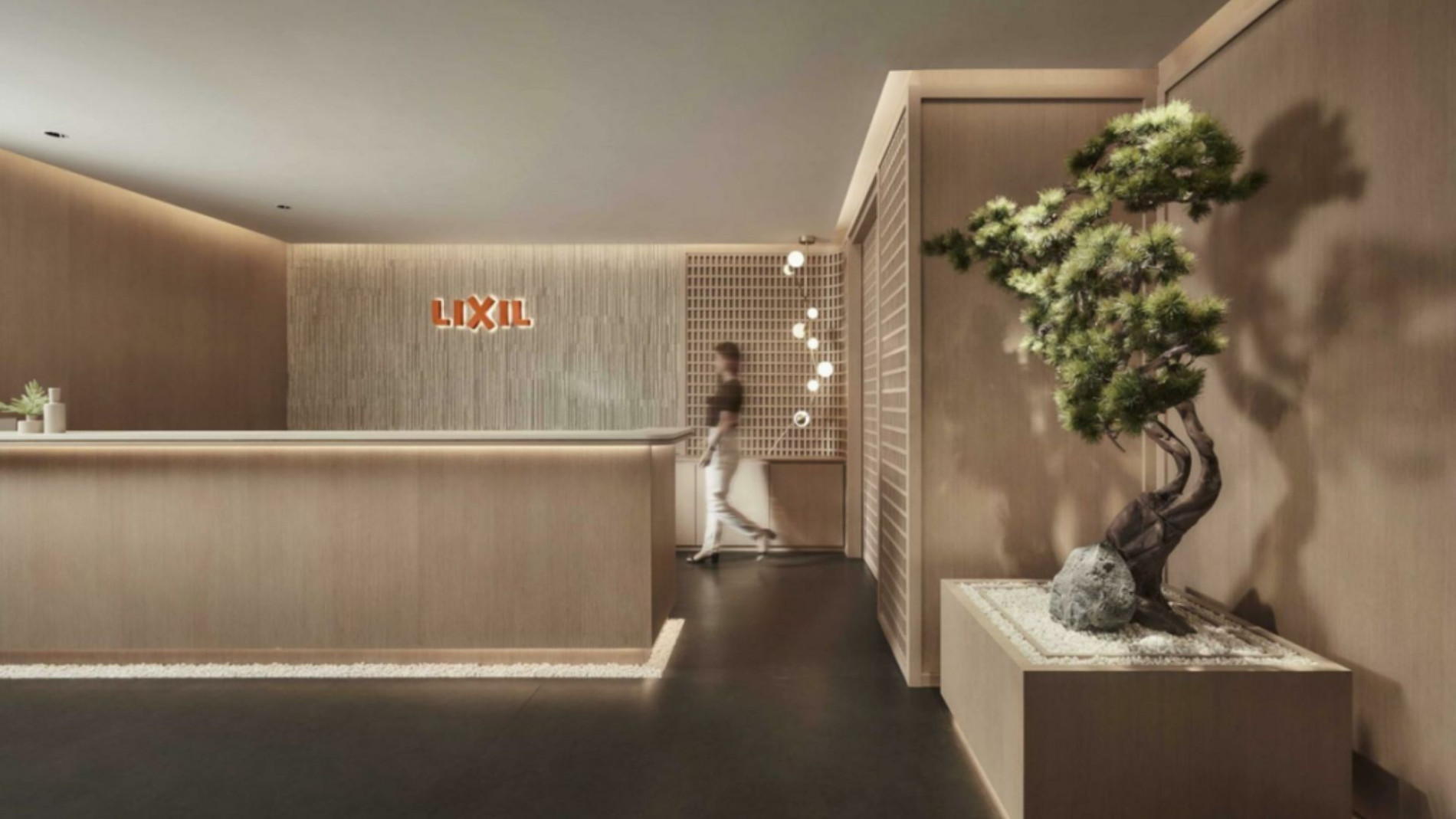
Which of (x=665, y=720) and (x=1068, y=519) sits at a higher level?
(x=1068, y=519)

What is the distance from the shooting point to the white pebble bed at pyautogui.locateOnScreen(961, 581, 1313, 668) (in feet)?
7.29

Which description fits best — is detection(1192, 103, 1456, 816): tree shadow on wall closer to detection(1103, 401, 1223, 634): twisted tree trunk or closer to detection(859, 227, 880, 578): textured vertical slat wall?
detection(1103, 401, 1223, 634): twisted tree trunk

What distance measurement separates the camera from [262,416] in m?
6.71

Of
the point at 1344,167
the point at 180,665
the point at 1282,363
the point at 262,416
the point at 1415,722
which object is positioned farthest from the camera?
the point at 262,416

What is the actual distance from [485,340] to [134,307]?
2.71 meters

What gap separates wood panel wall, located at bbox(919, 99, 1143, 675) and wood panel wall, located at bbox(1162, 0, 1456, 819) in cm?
65

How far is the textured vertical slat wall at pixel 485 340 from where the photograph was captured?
702 cm

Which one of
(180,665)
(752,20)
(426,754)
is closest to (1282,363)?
(752,20)

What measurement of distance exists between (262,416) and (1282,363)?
7734 millimetres

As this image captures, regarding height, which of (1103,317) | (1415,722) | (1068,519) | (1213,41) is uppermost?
(1213,41)

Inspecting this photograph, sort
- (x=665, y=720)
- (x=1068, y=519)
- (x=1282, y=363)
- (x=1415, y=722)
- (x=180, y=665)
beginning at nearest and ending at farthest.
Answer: (x=1415, y=722) < (x=1282, y=363) < (x=665, y=720) < (x=1068, y=519) < (x=180, y=665)

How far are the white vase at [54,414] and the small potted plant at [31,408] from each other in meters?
0.09

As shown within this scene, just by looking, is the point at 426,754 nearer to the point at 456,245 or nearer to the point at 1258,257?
the point at 1258,257

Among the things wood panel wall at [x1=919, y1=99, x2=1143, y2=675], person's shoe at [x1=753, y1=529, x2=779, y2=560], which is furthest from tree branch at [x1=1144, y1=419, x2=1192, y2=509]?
person's shoe at [x1=753, y1=529, x2=779, y2=560]
